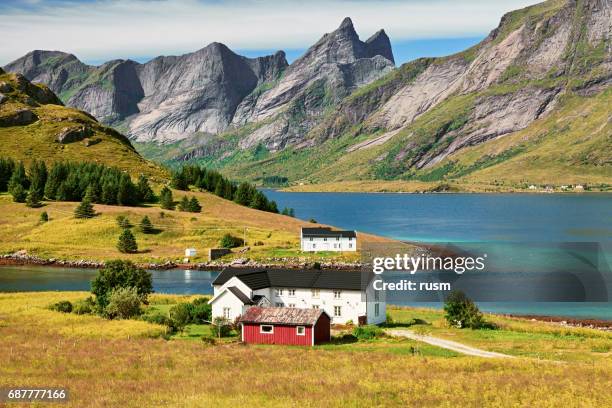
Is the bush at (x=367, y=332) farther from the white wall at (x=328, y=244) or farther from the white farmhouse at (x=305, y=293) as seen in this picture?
the white wall at (x=328, y=244)

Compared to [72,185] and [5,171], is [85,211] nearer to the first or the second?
[72,185]

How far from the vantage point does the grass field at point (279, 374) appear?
112 feet

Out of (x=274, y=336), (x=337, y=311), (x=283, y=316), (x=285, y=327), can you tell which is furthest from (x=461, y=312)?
(x=274, y=336)

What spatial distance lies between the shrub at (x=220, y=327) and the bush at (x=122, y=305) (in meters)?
9.02

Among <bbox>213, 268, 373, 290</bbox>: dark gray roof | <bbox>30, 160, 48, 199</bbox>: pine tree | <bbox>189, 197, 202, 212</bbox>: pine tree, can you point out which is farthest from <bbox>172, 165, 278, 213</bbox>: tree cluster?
<bbox>213, 268, 373, 290</bbox>: dark gray roof

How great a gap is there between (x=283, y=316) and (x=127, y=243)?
85375 mm

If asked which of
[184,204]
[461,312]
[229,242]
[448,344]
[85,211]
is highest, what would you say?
[184,204]

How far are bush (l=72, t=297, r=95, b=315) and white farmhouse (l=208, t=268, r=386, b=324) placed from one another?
13865mm

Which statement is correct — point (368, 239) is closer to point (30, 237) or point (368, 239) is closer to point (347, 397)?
point (30, 237)

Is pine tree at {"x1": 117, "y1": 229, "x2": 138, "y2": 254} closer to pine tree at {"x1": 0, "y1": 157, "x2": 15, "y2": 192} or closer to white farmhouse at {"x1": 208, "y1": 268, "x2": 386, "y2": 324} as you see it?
pine tree at {"x1": 0, "y1": 157, "x2": 15, "y2": 192}

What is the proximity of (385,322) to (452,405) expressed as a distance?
119ft

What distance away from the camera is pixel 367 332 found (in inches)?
2356

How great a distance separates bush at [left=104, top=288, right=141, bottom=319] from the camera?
2640 inches

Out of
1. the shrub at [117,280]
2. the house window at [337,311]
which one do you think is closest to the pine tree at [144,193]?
the shrub at [117,280]
